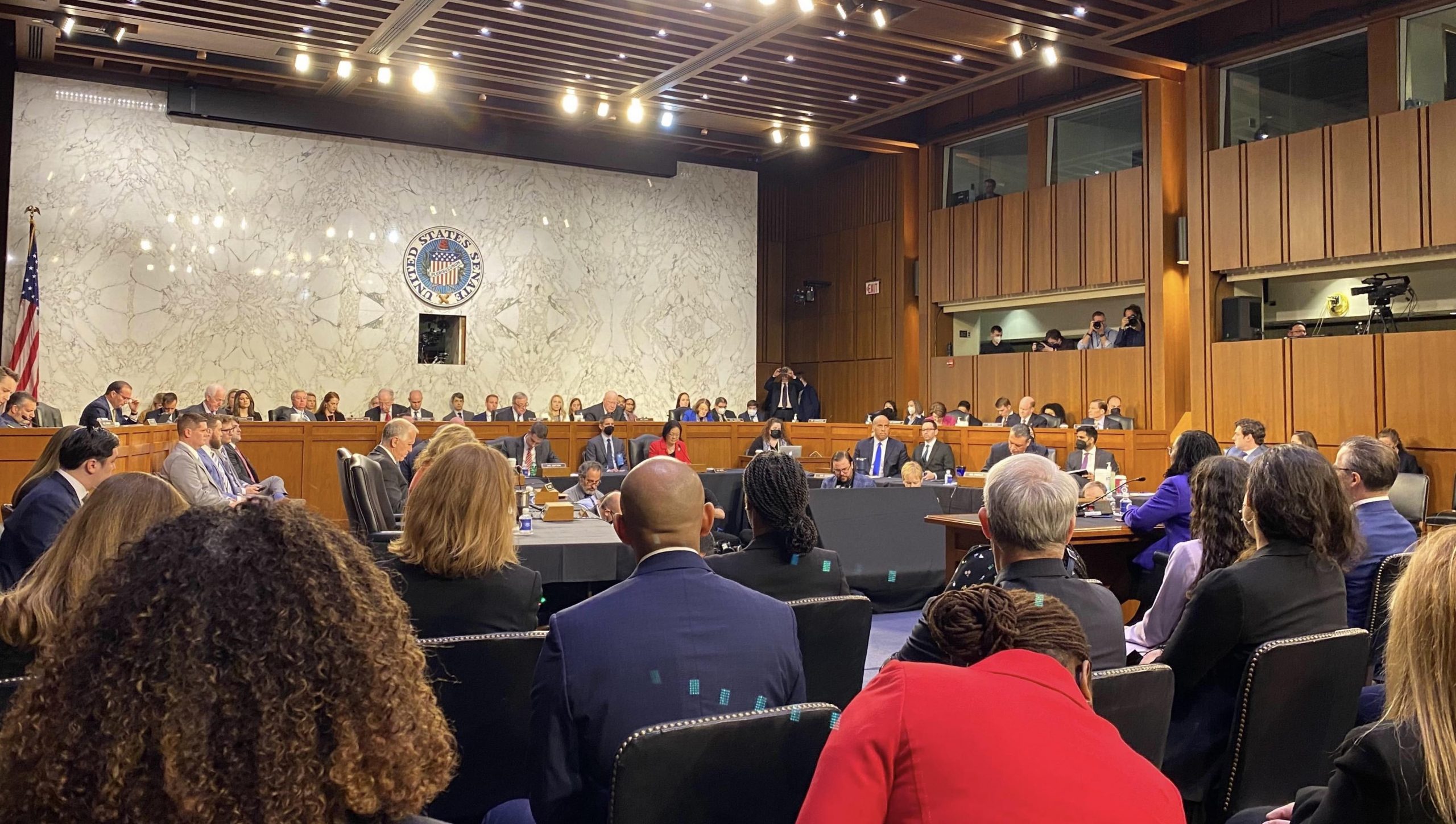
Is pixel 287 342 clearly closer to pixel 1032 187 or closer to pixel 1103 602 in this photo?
pixel 1032 187

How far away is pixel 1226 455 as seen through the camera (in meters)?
3.51

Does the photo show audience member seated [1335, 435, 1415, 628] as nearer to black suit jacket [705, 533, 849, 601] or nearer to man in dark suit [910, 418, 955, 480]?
black suit jacket [705, 533, 849, 601]

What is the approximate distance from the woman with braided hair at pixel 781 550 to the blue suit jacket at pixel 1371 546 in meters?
1.70

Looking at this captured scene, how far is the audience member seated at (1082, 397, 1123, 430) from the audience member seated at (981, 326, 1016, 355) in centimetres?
200

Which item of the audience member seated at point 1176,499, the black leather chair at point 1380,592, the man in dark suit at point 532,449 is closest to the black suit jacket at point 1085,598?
the black leather chair at point 1380,592

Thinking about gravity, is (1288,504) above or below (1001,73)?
below

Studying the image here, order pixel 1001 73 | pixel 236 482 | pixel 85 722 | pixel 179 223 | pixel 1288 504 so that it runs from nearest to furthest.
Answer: pixel 85 722 < pixel 1288 504 < pixel 236 482 < pixel 1001 73 < pixel 179 223

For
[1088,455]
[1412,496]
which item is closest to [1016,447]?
[1088,455]

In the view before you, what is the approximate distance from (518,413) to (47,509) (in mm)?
10050

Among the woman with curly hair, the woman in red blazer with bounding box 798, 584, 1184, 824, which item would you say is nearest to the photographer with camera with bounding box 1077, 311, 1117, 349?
the woman in red blazer with bounding box 798, 584, 1184, 824

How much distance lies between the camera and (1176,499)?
5.22 metres

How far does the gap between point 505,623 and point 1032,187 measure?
12346mm

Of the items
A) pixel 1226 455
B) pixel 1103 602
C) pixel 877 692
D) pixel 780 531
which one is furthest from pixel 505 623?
pixel 1226 455

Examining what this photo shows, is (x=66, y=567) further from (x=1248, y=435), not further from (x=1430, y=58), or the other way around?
(x=1430, y=58)
